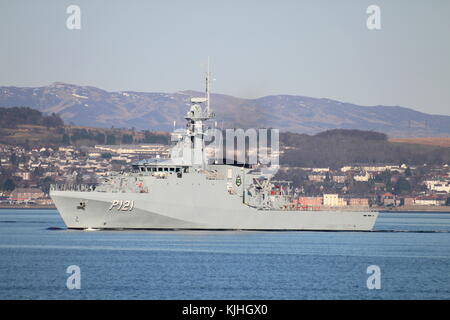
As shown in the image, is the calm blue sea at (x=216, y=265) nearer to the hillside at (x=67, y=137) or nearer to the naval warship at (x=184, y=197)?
the naval warship at (x=184, y=197)

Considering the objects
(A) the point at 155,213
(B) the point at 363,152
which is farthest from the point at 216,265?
(B) the point at 363,152

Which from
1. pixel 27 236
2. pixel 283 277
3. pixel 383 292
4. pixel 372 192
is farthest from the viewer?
pixel 372 192

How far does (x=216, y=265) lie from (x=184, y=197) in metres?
13.7

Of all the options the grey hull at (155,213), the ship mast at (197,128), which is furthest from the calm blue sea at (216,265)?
the ship mast at (197,128)

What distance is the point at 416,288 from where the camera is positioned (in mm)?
38125

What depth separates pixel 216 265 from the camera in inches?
1688

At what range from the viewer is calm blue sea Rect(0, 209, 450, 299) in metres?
35.6

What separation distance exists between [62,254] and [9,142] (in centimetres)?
14854

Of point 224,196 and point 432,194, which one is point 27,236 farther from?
point 432,194

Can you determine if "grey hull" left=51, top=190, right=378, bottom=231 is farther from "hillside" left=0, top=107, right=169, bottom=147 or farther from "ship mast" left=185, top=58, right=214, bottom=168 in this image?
"hillside" left=0, top=107, right=169, bottom=147

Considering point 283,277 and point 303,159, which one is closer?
point 283,277

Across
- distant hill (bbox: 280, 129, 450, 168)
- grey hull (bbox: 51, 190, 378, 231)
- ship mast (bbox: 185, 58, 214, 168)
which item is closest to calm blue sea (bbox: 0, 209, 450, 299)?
grey hull (bbox: 51, 190, 378, 231)
